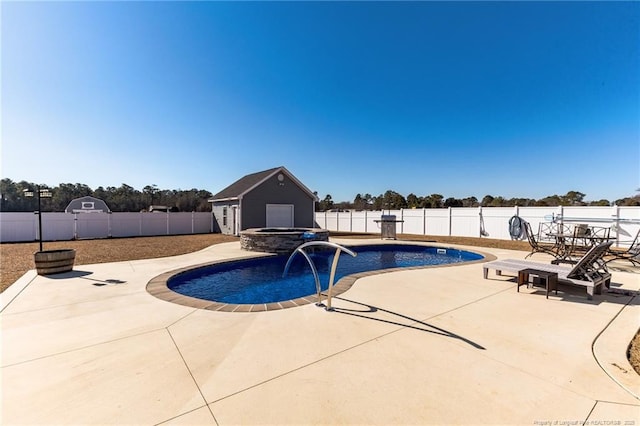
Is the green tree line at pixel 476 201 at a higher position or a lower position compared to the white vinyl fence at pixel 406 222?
higher

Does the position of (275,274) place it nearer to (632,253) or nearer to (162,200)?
(632,253)

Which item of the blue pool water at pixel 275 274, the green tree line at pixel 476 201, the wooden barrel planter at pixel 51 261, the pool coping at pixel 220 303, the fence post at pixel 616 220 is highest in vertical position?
the green tree line at pixel 476 201

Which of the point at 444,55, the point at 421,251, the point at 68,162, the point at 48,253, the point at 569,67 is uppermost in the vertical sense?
the point at 444,55

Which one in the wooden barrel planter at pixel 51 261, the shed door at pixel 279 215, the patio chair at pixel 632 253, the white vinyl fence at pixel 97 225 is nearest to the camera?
the wooden barrel planter at pixel 51 261

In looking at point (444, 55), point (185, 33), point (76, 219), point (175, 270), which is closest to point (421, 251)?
point (444, 55)

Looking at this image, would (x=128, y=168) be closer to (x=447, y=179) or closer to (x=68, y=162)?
(x=68, y=162)

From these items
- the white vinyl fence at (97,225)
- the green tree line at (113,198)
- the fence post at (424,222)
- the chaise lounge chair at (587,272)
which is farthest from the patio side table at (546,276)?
the green tree line at (113,198)

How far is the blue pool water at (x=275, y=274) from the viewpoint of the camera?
660 cm

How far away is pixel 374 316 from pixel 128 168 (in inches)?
869

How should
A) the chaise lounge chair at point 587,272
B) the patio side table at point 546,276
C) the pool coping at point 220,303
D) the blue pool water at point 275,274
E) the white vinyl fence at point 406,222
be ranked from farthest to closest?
the white vinyl fence at point 406,222 < the blue pool water at point 275,274 < the patio side table at point 546,276 < the chaise lounge chair at point 587,272 < the pool coping at point 220,303

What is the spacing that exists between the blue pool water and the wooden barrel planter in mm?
3493

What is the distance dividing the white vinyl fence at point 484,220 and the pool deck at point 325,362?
915cm

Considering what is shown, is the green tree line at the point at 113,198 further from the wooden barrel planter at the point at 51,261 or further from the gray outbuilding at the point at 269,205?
the wooden barrel planter at the point at 51,261

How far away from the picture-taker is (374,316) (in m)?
4.32
